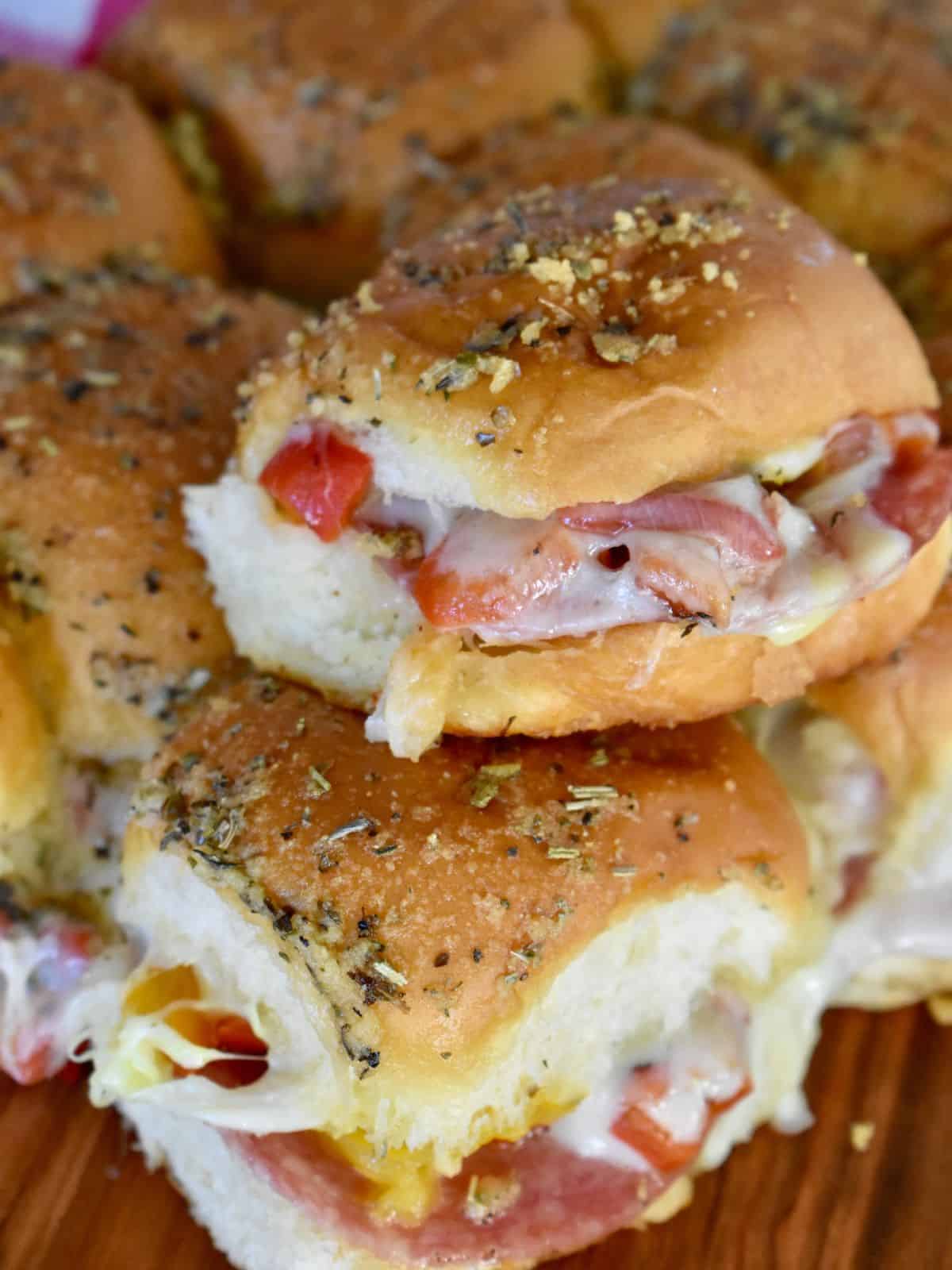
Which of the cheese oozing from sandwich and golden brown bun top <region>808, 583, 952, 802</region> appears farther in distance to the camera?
golden brown bun top <region>808, 583, 952, 802</region>

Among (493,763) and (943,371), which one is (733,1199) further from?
(943,371)

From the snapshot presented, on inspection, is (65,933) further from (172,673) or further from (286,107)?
(286,107)

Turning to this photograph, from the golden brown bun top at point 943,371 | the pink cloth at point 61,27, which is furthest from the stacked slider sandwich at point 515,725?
the pink cloth at point 61,27

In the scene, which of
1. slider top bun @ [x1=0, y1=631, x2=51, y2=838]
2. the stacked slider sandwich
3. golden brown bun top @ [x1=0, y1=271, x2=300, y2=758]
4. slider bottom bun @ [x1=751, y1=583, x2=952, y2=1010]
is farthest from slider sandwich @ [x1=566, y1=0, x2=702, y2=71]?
slider top bun @ [x1=0, y1=631, x2=51, y2=838]

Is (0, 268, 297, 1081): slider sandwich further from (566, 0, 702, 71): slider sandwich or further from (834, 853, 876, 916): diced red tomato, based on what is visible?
(566, 0, 702, 71): slider sandwich

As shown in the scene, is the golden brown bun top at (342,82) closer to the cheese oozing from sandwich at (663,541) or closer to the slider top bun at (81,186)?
the slider top bun at (81,186)
